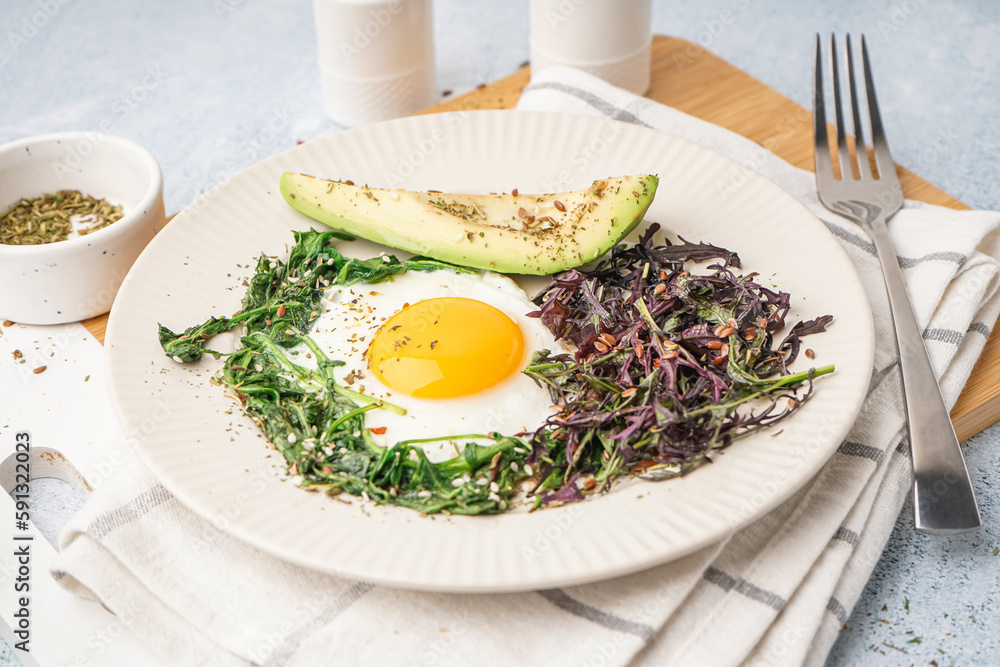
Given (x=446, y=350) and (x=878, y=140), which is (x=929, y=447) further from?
(x=878, y=140)

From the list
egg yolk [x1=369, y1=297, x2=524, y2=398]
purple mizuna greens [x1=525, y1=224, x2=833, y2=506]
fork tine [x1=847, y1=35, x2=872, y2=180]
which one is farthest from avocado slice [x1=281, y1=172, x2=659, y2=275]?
fork tine [x1=847, y1=35, x2=872, y2=180]

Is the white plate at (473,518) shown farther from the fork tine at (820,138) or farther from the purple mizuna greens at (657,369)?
the fork tine at (820,138)

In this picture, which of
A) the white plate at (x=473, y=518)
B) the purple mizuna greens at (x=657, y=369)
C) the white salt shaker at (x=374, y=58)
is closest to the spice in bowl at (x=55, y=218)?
the white plate at (x=473, y=518)

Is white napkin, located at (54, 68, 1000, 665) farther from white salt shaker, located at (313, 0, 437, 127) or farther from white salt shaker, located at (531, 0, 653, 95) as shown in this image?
white salt shaker, located at (313, 0, 437, 127)

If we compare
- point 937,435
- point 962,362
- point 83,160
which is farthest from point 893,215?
point 83,160

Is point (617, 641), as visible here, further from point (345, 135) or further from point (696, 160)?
point (345, 135)

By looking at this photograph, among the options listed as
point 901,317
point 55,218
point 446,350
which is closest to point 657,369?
point 446,350
